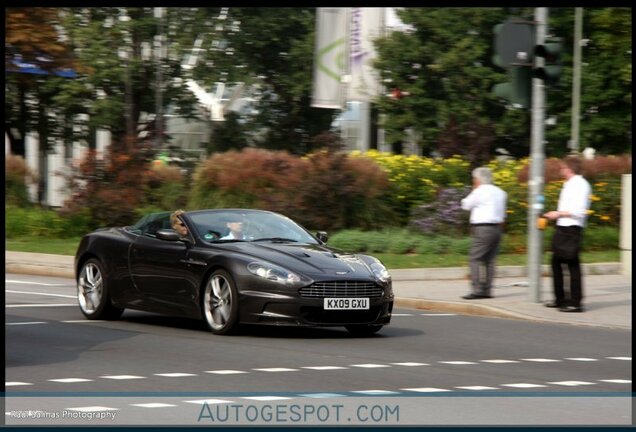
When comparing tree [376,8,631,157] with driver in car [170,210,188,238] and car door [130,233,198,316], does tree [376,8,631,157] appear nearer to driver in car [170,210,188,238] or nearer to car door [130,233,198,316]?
driver in car [170,210,188,238]

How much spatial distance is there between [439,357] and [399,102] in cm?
3132

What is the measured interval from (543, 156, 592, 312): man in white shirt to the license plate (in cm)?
340

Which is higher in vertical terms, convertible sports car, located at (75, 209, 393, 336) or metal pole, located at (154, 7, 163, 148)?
metal pole, located at (154, 7, 163, 148)

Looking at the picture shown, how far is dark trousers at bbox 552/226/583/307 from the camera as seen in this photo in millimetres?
16188

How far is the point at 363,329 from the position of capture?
14.0 meters

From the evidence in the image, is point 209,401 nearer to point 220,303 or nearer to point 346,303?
point 346,303

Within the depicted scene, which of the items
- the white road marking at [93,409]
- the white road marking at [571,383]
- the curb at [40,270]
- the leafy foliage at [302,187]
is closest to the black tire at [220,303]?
the white road marking at [571,383]

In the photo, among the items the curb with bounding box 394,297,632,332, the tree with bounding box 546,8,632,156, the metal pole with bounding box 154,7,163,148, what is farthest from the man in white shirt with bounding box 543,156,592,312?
the metal pole with bounding box 154,7,163,148

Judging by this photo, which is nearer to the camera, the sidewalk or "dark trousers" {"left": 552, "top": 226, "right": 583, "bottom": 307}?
"dark trousers" {"left": 552, "top": 226, "right": 583, "bottom": 307}

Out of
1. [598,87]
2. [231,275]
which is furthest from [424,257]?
[598,87]

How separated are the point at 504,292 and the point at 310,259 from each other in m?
5.66

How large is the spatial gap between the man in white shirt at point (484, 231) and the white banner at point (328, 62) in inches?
810

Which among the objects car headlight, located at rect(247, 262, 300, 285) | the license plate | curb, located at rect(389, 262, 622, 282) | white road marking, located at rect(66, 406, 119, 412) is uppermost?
car headlight, located at rect(247, 262, 300, 285)

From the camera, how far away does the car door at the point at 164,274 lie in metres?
14.2
